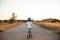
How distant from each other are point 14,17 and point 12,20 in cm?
359

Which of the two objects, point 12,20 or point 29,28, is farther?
point 12,20

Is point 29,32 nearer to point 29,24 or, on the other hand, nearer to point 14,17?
point 29,24

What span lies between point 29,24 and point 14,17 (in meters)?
77.7

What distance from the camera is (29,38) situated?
1398 centimetres

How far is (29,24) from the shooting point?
528 inches

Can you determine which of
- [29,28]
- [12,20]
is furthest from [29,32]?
[12,20]

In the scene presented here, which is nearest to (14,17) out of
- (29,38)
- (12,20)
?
(12,20)

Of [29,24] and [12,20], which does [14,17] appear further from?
[29,24]

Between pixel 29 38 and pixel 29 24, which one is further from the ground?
pixel 29 24

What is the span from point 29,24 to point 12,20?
74.6m

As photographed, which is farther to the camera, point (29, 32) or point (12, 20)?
point (12, 20)

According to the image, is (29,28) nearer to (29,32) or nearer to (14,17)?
(29,32)

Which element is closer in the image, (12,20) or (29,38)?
(29,38)

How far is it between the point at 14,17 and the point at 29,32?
7754 centimetres
